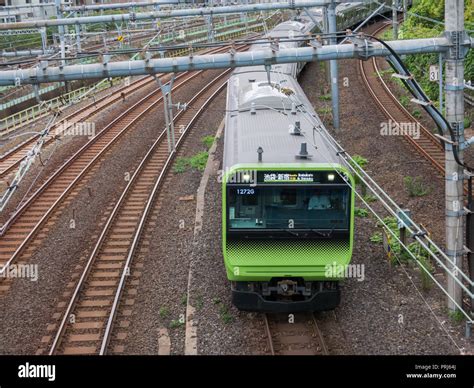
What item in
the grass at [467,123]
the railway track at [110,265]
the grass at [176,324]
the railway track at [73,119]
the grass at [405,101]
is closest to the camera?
the railway track at [110,265]

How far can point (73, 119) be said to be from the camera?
25188 mm

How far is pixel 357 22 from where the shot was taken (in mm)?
40500

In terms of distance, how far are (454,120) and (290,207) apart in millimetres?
2859

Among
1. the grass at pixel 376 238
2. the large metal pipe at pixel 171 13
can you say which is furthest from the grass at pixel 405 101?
the grass at pixel 376 238

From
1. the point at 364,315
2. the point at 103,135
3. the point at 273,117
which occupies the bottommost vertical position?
the point at 364,315

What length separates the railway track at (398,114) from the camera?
1878 centimetres

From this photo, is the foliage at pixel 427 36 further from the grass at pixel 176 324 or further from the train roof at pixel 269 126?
the grass at pixel 176 324

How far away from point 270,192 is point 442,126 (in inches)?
111

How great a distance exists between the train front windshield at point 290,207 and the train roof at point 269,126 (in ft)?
1.49

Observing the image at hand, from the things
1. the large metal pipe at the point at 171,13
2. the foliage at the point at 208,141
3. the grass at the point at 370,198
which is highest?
the large metal pipe at the point at 171,13

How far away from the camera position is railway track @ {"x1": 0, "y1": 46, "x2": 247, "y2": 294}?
1477cm

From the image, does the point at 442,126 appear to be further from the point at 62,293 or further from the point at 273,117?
the point at 62,293

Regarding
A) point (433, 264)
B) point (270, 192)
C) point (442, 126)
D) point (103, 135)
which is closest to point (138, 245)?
point (270, 192)

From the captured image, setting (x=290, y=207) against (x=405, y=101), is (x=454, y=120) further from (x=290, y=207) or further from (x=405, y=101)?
(x=405, y=101)
